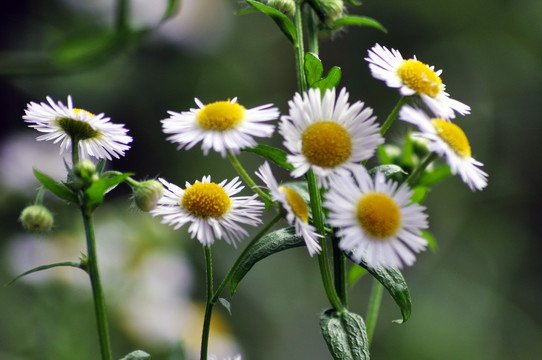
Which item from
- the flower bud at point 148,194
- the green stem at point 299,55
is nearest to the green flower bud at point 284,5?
the green stem at point 299,55

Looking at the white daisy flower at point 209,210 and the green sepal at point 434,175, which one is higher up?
the green sepal at point 434,175

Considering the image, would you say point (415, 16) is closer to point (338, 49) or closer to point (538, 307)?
point (338, 49)

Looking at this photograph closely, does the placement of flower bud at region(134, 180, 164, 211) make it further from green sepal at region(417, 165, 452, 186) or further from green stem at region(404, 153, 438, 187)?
green sepal at region(417, 165, 452, 186)

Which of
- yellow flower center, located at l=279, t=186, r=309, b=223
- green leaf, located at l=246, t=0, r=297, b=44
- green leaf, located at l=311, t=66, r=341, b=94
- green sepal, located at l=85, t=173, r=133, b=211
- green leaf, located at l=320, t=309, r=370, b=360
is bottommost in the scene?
green leaf, located at l=320, t=309, r=370, b=360

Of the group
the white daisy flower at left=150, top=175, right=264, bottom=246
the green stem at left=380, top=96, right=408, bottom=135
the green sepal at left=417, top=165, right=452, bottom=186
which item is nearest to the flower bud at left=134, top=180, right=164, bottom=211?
the white daisy flower at left=150, top=175, right=264, bottom=246

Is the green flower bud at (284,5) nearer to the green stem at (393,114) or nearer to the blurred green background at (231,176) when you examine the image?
the green stem at (393,114)

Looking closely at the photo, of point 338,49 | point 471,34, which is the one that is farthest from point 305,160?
point 471,34

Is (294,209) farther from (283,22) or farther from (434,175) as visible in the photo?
(434,175)

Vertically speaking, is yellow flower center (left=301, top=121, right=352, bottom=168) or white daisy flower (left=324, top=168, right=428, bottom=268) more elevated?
yellow flower center (left=301, top=121, right=352, bottom=168)
